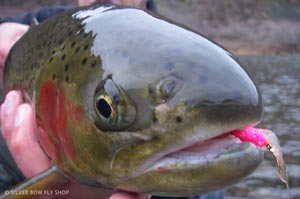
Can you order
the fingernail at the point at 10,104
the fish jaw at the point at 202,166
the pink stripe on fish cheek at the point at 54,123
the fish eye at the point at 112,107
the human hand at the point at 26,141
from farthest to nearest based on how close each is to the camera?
1. the fingernail at the point at 10,104
2. the human hand at the point at 26,141
3. the pink stripe on fish cheek at the point at 54,123
4. the fish eye at the point at 112,107
5. the fish jaw at the point at 202,166

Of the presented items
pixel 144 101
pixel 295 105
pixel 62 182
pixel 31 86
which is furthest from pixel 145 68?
pixel 295 105

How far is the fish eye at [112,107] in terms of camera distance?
135 cm

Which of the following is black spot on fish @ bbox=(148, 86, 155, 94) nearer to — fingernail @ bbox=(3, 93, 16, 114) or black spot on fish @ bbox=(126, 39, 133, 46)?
black spot on fish @ bbox=(126, 39, 133, 46)

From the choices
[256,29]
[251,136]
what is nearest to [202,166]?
[251,136]

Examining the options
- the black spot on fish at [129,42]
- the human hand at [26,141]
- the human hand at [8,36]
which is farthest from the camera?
the human hand at [8,36]

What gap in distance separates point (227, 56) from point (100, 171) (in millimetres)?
478

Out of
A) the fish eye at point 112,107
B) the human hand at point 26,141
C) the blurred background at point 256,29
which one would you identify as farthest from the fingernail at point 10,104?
the blurred background at point 256,29

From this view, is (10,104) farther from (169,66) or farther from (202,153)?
(202,153)

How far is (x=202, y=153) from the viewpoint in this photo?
4.15 ft

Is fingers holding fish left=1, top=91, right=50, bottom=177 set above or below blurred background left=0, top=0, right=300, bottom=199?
above

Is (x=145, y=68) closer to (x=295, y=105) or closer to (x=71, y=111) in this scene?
(x=71, y=111)

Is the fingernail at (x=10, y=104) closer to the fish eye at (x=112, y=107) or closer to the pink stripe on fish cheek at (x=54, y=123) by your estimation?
the pink stripe on fish cheek at (x=54, y=123)

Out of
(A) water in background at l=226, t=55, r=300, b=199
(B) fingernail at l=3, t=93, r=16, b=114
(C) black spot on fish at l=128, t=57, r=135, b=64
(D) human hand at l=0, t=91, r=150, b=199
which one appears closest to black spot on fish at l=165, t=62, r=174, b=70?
(C) black spot on fish at l=128, t=57, r=135, b=64

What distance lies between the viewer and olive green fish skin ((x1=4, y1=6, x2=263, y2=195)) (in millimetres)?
1258
